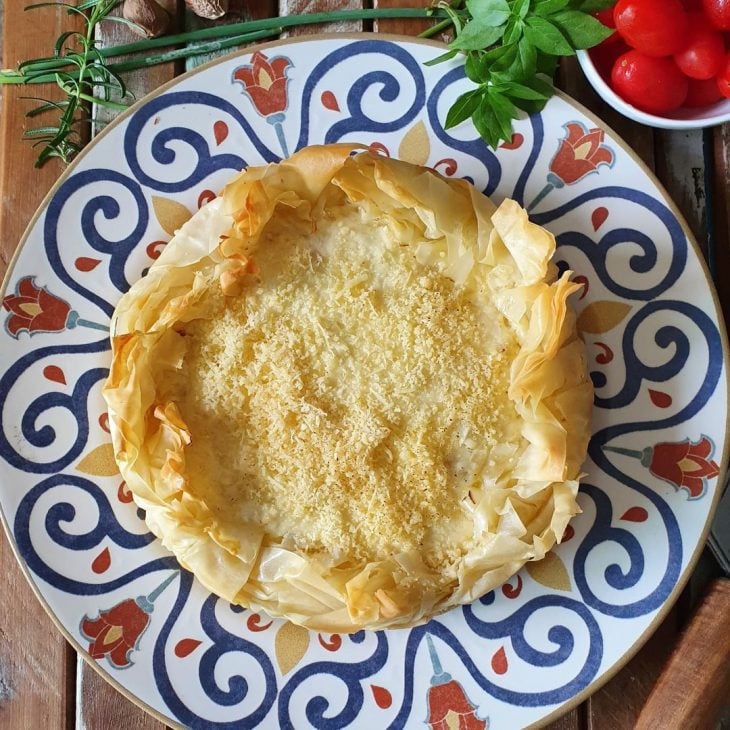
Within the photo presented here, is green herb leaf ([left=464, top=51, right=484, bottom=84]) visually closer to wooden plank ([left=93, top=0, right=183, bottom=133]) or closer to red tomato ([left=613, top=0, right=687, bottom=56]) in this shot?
red tomato ([left=613, top=0, right=687, bottom=56])

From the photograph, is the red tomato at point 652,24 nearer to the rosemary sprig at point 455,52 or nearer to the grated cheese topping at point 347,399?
the rosemary sprig at point 455,52

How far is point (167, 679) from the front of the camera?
1518 mm

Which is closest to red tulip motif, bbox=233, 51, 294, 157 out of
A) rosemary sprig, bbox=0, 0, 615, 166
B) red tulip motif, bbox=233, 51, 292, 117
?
red tulip motif, bbox=233, 51, 292, 117

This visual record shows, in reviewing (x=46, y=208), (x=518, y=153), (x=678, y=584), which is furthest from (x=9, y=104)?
(x=678, y=584)

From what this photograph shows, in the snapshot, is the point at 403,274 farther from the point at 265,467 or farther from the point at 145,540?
the point at 145,540

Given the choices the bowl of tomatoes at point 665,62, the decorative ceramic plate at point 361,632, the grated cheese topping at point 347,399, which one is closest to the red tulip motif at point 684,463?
the decorative ceramic plate at point 361,632

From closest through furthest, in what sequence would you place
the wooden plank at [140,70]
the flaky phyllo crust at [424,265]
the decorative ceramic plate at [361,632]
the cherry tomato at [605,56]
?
the flaky phyllo crust at [424,265] < the decorative ceramic plate at [361,632] < the cherry tomato at [605,56] < the wooden plank at [140,70]


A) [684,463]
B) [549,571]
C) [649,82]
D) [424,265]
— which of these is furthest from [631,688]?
[649,82]

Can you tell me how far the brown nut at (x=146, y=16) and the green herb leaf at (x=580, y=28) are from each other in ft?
2.52

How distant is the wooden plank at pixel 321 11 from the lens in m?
1.71

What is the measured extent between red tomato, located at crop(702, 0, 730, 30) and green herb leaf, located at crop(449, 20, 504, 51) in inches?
14.6

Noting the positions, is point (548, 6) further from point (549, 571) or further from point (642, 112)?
point (549, 571)

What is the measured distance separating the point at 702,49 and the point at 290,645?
132 centimetres

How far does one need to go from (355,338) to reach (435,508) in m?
0.33
